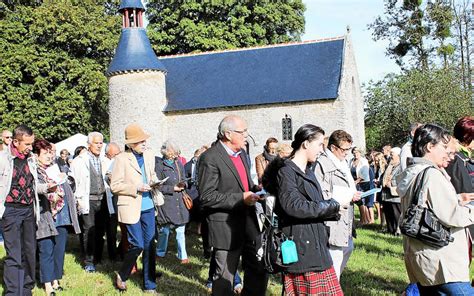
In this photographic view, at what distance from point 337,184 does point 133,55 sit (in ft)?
87.9

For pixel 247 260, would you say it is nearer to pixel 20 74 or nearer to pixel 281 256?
pixel 281 256

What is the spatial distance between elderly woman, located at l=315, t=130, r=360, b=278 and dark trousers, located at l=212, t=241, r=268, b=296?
2.63 feet

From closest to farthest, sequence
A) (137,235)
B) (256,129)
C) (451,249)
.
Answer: (451,249)
(137,235)
(256,129)

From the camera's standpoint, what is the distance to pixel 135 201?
6.81 meters

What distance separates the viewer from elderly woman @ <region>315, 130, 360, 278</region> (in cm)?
528

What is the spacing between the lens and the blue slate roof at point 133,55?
30312 mm

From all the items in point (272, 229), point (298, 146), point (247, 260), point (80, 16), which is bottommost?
point (247, 260)

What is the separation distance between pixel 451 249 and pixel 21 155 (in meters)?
4.76

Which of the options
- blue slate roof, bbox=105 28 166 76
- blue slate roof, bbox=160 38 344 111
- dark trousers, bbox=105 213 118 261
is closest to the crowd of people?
dark trousers, bbox=105 213 118 261

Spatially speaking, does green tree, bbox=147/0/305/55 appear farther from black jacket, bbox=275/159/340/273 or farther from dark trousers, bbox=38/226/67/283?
black jacket, bbox=275/159/340/273

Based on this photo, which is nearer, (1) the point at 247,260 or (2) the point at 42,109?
(1) the point at 247,260

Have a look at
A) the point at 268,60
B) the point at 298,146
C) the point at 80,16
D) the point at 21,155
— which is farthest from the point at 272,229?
the point at 80,16

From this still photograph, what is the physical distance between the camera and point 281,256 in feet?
13.8

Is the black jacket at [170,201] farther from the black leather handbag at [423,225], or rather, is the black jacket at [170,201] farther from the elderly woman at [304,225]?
the black leather handbag at [423,225]
